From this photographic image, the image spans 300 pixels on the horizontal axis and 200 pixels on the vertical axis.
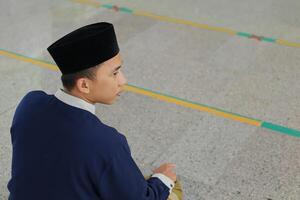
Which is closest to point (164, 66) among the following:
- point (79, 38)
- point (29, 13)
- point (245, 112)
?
point (245, 112)

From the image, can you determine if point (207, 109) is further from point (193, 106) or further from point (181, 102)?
point (181, 102)

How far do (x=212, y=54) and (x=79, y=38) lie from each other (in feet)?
10.5

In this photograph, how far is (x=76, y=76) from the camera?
197cm

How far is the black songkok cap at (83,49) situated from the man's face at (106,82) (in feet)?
0.13

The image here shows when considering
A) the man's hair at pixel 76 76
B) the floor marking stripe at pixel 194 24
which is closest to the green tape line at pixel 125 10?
the floor marking stripe at pixel 194 24

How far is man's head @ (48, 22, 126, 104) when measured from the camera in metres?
1.93

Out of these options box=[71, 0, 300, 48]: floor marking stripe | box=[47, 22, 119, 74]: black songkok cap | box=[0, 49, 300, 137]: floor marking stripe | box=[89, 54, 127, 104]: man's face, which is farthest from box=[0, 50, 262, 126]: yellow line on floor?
box=[47, 22, 119, 74]: black songkok cap

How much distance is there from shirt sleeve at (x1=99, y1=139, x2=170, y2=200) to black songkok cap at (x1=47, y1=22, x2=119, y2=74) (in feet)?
1.30

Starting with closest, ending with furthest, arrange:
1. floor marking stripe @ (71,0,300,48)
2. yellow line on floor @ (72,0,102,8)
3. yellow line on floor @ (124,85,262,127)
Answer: yellow line on floor @ (124,85,262,127), floor marking stripe @ (71,0,300,48), yellow line on floor @ (72,0,102,8)

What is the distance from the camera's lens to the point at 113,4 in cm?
627

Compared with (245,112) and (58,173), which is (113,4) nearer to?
(245,112)

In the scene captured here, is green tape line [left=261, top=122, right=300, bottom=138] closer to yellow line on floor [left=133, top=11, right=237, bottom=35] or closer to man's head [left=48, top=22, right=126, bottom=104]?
yellow line on floor [left=133, top=11, right=237, bottom=35]

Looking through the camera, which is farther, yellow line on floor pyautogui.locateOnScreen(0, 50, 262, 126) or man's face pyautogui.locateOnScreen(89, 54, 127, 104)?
yellow line on floor pyautogui.locateOnScreen(0, 50, 262, 126)

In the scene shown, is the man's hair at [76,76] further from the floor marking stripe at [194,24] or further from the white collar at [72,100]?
the floor marking stripe at [194,24]
